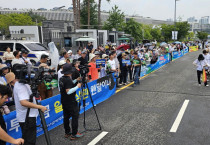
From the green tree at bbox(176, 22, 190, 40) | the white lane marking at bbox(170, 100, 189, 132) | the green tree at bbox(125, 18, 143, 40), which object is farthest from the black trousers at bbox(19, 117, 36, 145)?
the green tree at bbox(176, 22, 190, 40)

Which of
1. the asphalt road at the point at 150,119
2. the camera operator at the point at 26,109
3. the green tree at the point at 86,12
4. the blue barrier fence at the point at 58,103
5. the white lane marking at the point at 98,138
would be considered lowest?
the white lane marking at the point at 98,138

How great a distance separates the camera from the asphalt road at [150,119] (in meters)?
5.15

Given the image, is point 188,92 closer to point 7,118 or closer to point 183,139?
point 183,139

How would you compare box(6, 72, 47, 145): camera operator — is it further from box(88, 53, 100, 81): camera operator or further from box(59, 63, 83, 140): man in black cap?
box(88, 53, 100, 81): camera operator

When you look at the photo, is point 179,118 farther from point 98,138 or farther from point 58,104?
point 58,104

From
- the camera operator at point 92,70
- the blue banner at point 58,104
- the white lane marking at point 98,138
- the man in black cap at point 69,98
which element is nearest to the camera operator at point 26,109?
the man in black cap at point 69,98

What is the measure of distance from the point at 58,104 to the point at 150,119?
2.88m

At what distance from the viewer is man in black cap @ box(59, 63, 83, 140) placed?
4.60 m

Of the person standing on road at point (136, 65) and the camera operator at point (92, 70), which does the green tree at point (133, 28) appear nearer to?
the person standing on road at point (136, 65)

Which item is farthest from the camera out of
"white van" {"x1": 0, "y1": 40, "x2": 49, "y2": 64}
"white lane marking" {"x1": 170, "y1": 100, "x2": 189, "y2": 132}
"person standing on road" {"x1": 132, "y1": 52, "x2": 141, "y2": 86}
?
"white van" {"x1": 0, "y1": 40, "x2": 49, "y2": 64}

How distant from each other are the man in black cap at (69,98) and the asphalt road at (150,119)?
329 mm

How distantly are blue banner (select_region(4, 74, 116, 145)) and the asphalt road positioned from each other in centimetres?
25

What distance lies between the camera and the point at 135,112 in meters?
7.09

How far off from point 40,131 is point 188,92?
23.0 feet
